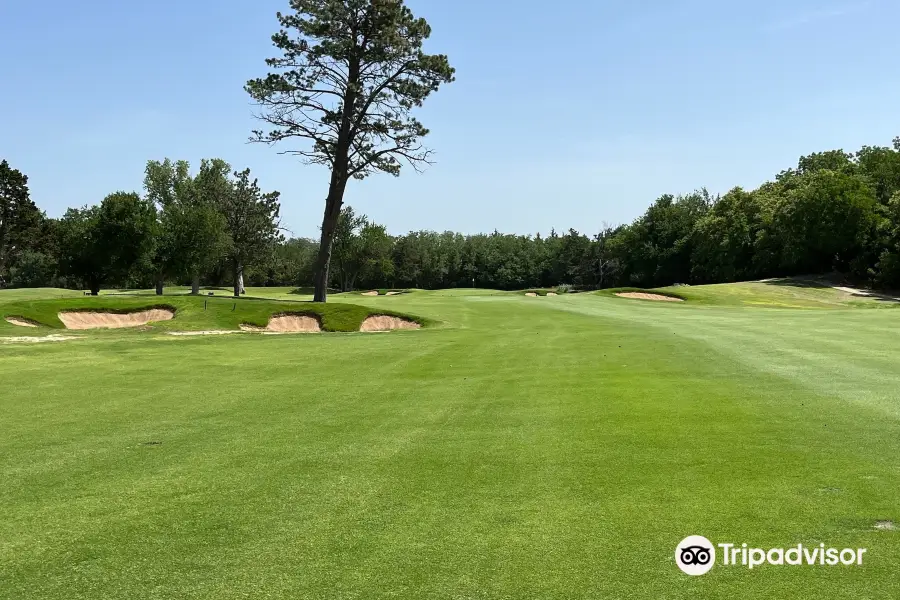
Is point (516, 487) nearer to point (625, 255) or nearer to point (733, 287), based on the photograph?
point (733, 287)

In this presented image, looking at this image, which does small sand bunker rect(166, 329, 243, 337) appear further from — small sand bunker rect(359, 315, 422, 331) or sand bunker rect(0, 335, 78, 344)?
small sand bunker rect(359, 315, 422, 331)

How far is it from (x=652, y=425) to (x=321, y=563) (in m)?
5.47

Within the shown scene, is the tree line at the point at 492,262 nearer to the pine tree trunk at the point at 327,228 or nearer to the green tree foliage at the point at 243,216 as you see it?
the green tree foliage at the point at 243,216

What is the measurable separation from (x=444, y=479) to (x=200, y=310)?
25.2m

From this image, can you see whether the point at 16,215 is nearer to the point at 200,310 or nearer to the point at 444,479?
the point at 200,310

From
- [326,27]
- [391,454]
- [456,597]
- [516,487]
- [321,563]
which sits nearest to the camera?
[456,597]

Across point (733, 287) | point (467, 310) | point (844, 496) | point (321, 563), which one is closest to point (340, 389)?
point (321, 563)

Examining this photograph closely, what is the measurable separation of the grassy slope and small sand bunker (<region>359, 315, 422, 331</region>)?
1.14 ft

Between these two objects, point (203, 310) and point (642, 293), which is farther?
point (642, 293)

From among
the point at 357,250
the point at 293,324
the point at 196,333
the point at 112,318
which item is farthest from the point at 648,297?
the point at 357,250

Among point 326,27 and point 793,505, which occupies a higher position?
point 326,27

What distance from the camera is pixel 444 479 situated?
655 centimetres

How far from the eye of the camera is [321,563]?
464 centimetres

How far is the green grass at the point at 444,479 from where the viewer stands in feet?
14.5
